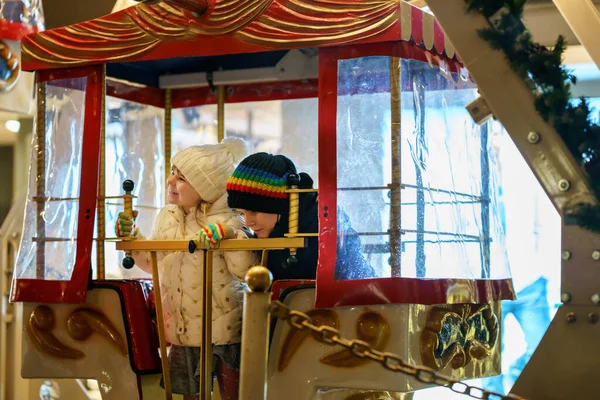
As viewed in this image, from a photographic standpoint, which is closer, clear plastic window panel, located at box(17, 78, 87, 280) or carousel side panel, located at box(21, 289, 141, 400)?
carousel side panel, located at box(21, 289, 141, 400)

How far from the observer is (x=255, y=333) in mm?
3164

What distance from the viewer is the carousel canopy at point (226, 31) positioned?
159 inches

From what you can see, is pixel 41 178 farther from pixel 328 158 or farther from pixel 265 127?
pixel 328 158

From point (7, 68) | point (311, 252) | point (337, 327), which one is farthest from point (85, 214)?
point (7, 68)

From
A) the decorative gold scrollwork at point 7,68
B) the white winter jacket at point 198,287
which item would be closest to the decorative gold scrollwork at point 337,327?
the white winter jacket at point 198,287

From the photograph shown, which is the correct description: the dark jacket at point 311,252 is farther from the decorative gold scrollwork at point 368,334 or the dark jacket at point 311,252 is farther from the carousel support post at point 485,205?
the carousel support post at point 485,205

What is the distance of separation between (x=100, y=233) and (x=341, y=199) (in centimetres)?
137

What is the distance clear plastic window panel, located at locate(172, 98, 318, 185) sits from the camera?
5.44 m

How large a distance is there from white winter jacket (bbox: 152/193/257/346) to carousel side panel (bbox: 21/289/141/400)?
0.25 meters

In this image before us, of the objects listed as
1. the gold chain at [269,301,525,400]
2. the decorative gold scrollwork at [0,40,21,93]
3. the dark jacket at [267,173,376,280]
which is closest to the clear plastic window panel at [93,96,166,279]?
the dark jacket at [267,173,376,280]

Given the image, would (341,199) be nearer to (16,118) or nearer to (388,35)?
(388,35)

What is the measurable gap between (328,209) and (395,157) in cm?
35

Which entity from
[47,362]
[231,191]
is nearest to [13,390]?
[47,362]

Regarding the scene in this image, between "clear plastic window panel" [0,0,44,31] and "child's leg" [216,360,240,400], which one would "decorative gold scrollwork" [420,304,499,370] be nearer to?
"child's leg" [216,360,240,400]
